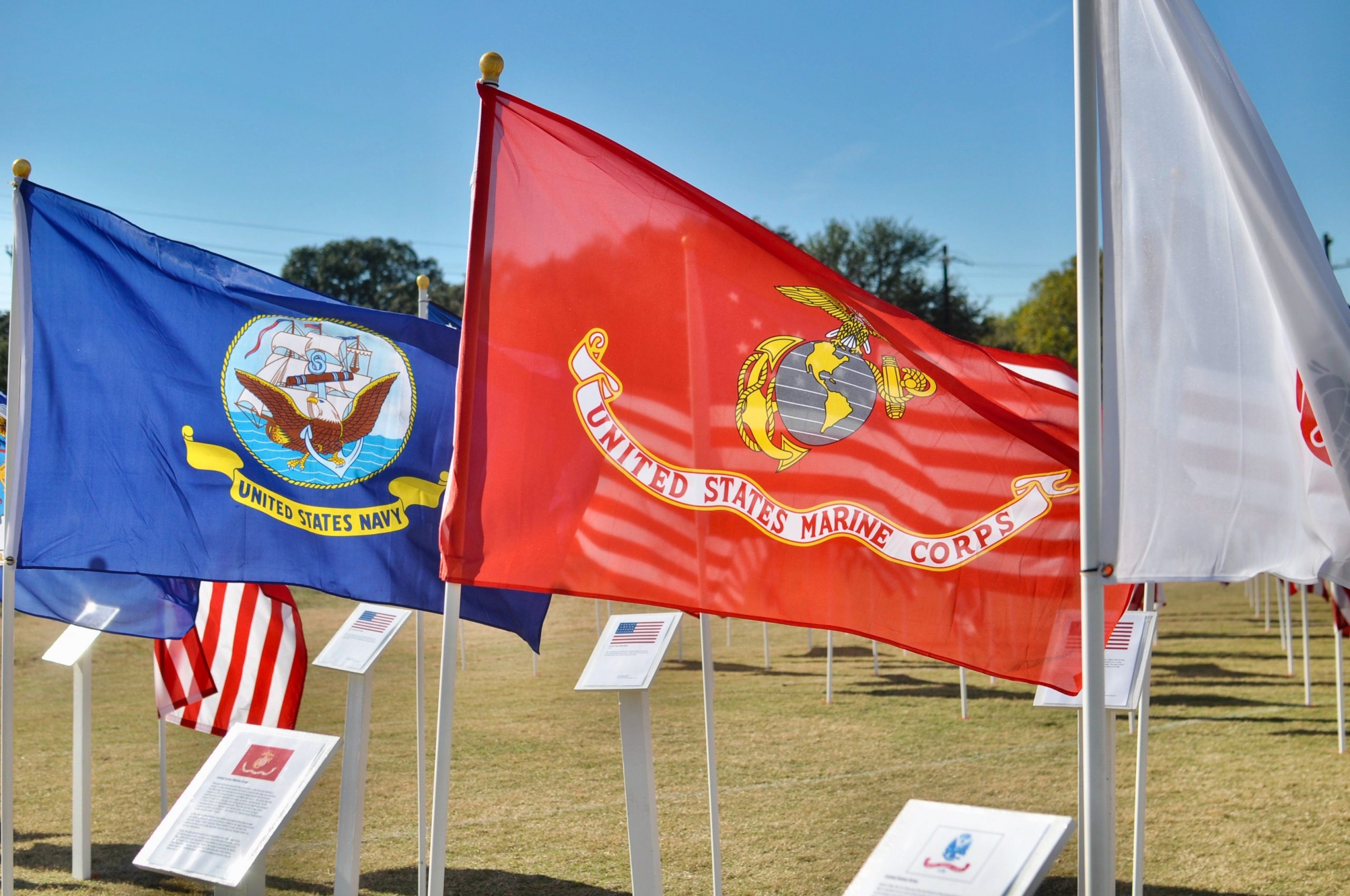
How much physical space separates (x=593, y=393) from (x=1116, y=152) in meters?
1.89

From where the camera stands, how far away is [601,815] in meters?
8.26

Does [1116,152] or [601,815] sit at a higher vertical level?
[1116,152]

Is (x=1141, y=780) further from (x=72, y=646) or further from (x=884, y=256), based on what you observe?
(x=884, y=256)

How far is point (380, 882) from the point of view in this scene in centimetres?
683

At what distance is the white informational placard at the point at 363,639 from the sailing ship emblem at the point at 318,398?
84 centimetres

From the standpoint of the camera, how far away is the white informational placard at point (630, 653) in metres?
4.99

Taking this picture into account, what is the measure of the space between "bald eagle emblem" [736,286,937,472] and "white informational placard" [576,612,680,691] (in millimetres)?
1209

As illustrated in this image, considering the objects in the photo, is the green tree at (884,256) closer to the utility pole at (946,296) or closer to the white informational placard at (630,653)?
the utility pole at (946,296)

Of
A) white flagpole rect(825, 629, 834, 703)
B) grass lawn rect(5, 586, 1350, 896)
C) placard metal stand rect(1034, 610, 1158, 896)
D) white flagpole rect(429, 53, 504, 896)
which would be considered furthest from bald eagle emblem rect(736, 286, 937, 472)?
white flagpole rect(825, 629, 834, 703)

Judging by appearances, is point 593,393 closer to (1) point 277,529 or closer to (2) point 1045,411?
(2) point 1045,411

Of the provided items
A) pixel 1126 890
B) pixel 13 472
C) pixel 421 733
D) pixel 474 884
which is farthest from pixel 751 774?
pixel 13 472

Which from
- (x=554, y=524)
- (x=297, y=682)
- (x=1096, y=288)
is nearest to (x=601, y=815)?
(x=297, y=682)

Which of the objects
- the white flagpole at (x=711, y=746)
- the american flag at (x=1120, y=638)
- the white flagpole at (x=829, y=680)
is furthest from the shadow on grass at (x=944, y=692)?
the white flagpole at (x=711, y=746)

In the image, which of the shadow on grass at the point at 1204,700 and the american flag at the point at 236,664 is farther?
the shadow on grass at the point at 1204,700
